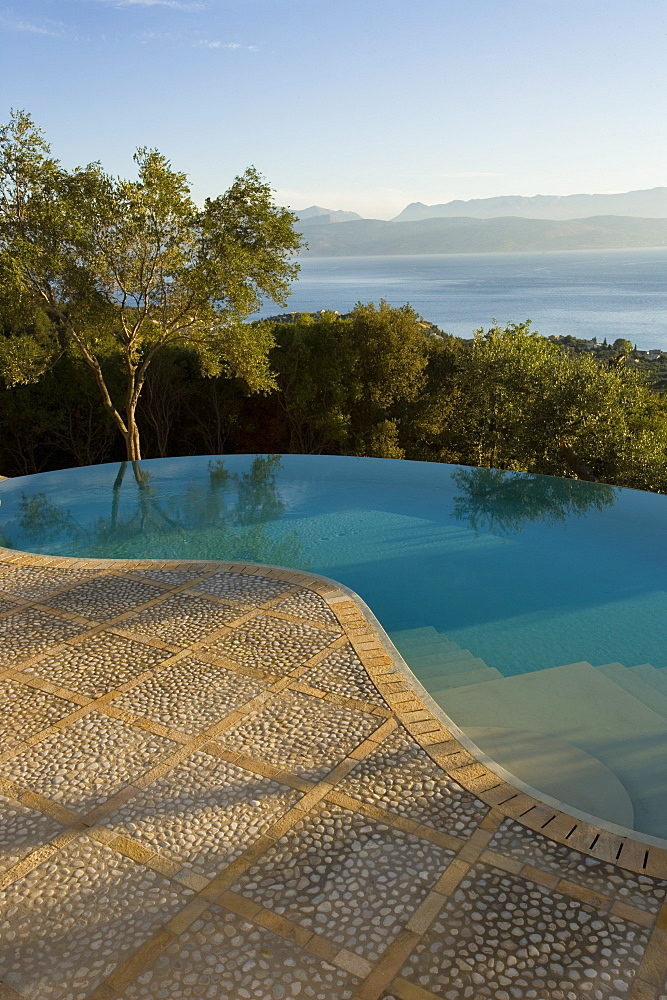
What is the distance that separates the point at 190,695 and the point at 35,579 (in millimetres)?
3197

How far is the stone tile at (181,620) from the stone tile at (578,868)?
10.1 ft

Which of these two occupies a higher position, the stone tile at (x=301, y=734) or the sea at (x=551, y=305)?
the sea at (x=551, y=305)

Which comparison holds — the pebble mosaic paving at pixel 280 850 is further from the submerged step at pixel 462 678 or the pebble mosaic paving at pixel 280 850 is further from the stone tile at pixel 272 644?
the submerged step at pixel 462 678

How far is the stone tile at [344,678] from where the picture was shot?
16.7 feet

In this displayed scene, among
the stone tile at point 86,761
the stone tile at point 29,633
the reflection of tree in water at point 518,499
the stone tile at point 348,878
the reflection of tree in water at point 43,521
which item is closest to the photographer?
the stone tile at point 348,878

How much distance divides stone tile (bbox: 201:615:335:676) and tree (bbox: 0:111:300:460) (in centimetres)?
850

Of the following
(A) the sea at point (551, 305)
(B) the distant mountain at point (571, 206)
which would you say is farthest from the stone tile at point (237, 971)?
(B) the distant mountain at point (571, 206)

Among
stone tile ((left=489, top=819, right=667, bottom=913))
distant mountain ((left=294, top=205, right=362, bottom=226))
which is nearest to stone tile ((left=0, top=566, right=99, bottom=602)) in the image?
stone tile ((left=489, top=819, right=667, bottom=913))

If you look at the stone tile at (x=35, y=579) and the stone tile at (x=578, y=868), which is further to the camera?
the stone tile at (x=35, y=579)

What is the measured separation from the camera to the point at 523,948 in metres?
3.00

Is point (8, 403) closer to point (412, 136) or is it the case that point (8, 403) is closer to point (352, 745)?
point (412, 136)

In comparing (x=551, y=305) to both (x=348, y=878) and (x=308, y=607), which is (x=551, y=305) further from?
(x=348, y=878)

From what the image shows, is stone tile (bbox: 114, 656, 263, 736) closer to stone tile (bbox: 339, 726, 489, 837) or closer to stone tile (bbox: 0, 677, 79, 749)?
stone tile (bbox: 0, 677, 79, 749)

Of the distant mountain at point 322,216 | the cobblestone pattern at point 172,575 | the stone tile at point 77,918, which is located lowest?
the cobblestone pattern at point 172,575
